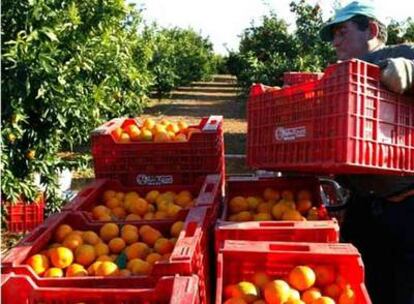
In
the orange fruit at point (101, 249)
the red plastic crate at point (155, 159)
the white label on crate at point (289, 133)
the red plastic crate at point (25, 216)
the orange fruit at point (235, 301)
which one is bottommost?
the red plastic crate at point (25, 216)

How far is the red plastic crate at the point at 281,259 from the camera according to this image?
2389 millimetres

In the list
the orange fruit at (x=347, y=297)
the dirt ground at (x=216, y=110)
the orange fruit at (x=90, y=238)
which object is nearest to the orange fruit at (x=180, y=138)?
the orange fruit at (x=90, y=238)

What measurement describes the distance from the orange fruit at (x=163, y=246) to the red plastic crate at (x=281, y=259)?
12.9 inches

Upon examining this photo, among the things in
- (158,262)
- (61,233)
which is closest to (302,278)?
(158,262)

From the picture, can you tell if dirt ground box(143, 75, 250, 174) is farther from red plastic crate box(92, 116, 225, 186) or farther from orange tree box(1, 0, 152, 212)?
red plastic crate box(92, 116, 225, 186)

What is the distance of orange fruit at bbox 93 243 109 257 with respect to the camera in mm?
2734

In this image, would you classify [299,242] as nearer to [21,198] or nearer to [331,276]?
[331,276]

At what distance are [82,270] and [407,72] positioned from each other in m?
1.63

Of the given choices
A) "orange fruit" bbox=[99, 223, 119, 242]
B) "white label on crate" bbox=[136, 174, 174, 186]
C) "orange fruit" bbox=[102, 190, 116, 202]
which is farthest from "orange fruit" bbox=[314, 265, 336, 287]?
"white label on crate" bbox=[136, 174, 174, 186]

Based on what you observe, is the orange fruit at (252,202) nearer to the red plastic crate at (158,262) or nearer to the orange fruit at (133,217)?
the red plastic crate at (158,262)

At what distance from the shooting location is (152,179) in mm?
4062

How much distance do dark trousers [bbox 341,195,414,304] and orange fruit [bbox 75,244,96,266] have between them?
5.22ft

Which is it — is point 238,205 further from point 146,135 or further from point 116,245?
point 146,135

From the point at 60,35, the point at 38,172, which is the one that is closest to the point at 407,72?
the point at 60,35
